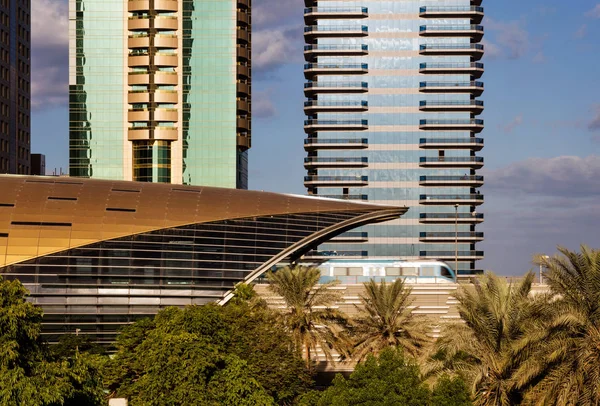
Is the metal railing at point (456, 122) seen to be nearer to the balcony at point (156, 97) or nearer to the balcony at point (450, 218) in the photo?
the balcony at point (450, 218)

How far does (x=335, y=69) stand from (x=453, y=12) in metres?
21.4

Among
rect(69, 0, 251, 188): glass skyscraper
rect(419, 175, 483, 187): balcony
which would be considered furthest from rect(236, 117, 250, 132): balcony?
rect(419, 175, 483, 187): balcony

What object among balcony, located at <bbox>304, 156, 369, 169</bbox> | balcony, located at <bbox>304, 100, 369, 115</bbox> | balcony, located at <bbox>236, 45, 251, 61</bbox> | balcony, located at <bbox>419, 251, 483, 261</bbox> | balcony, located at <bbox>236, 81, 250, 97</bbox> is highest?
balcony, located at <bbox>236, 45, 251, 61</bbox>

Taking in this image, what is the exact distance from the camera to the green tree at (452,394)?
46.4 m

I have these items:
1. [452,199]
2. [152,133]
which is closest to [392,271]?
[452,199]

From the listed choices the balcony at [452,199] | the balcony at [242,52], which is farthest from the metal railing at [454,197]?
the balcony at [242,52]

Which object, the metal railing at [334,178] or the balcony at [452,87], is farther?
the balcony at [452,87]

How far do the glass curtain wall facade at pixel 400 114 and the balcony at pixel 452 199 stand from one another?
16cm

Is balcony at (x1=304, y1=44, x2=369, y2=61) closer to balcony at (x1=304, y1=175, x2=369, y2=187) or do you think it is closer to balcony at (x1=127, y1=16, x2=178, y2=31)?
balcony at (x1=304, y1=175, x2=369, y2=187)

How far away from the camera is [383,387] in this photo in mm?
48531

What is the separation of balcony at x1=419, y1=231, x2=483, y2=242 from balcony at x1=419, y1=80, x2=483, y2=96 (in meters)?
23.2

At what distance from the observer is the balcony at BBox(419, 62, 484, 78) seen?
170125 mm

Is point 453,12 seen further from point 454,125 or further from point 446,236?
point 446,236

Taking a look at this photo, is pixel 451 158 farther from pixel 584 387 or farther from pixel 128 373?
pixel 584 387
